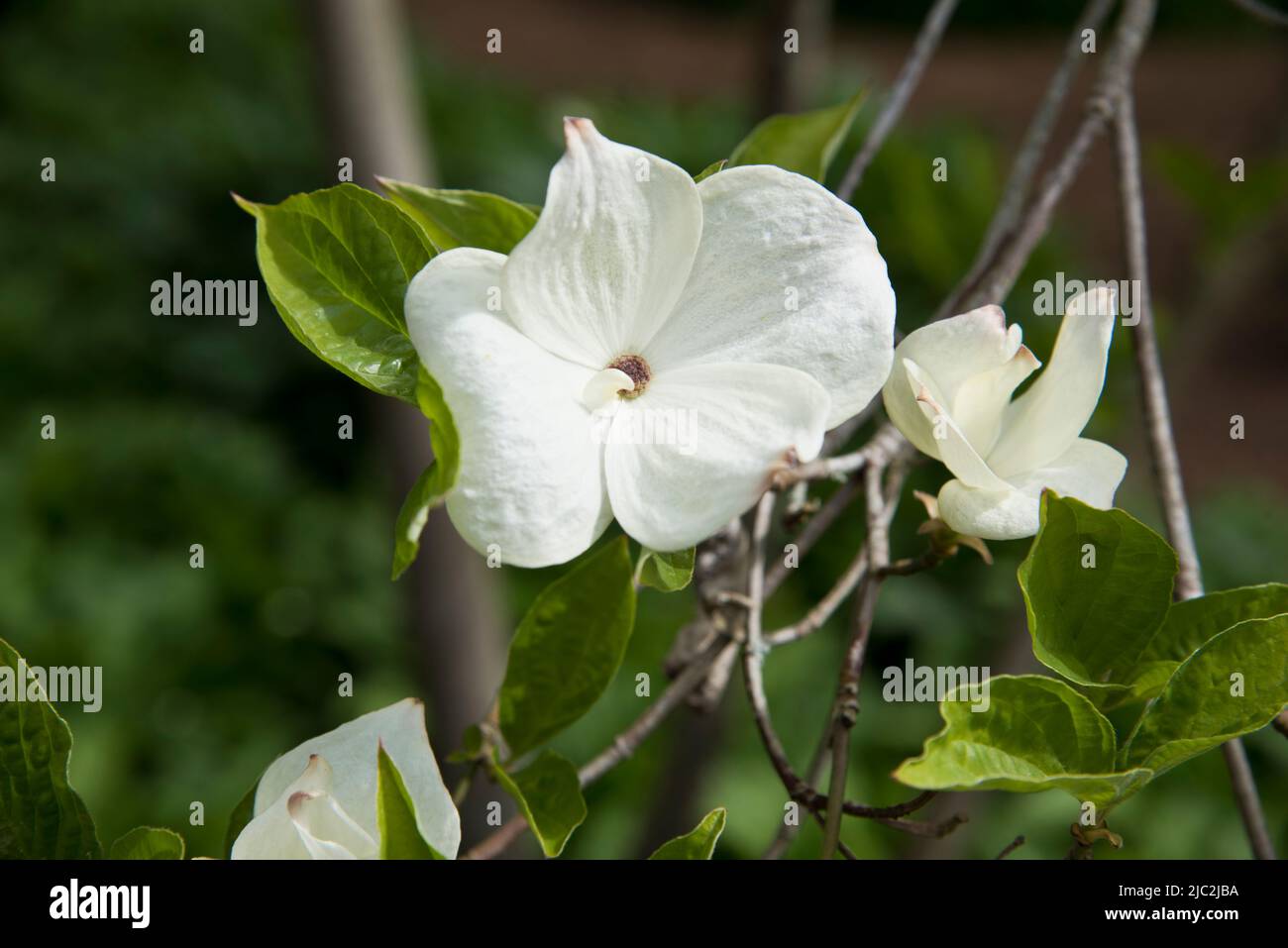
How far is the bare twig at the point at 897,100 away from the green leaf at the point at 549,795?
0.96 ft

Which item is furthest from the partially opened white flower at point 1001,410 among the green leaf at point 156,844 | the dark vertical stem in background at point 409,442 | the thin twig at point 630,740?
the dark vertical stem in background at point 409,442

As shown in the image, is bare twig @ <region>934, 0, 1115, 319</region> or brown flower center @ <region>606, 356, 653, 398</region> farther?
bare twig @ <region>934, 0, 1115, 319</region>

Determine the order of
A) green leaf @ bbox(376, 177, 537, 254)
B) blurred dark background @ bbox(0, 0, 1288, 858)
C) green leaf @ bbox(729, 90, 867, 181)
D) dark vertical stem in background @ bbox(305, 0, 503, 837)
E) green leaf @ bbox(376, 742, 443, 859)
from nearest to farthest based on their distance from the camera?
green leaf @ bbox(376, 742, 443, 859)
green leaf @ bbox(376, 177, 537, 254)
green leaf @ bbox(729, 90, 867, 181)
dark vertical stem in background @ bbox(305, 0, 503, 837)
blurred dark background @ bbox(0, 0, 1288, 858)

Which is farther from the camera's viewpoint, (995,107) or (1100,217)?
(995,107)

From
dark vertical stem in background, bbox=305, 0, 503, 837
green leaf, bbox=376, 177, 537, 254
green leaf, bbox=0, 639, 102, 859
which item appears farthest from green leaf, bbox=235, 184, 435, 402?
dark vertical stem in background, bbox=305, 0, 503, 837

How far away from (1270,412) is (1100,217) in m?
1.10

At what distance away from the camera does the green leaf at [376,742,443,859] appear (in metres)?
0.32

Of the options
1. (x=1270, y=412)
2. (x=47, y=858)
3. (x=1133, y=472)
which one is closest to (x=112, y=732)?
(x=47, y=858)

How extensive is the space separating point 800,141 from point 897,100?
0.40 ft

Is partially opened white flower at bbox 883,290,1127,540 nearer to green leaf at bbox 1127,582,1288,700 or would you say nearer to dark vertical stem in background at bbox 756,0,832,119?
green leaf at bbox 1127,582,1288,700

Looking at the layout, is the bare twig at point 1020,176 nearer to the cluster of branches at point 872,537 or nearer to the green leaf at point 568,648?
the cluster of branches at point 872,537

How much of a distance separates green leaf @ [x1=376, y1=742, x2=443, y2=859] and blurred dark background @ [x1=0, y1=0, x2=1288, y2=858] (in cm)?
48
